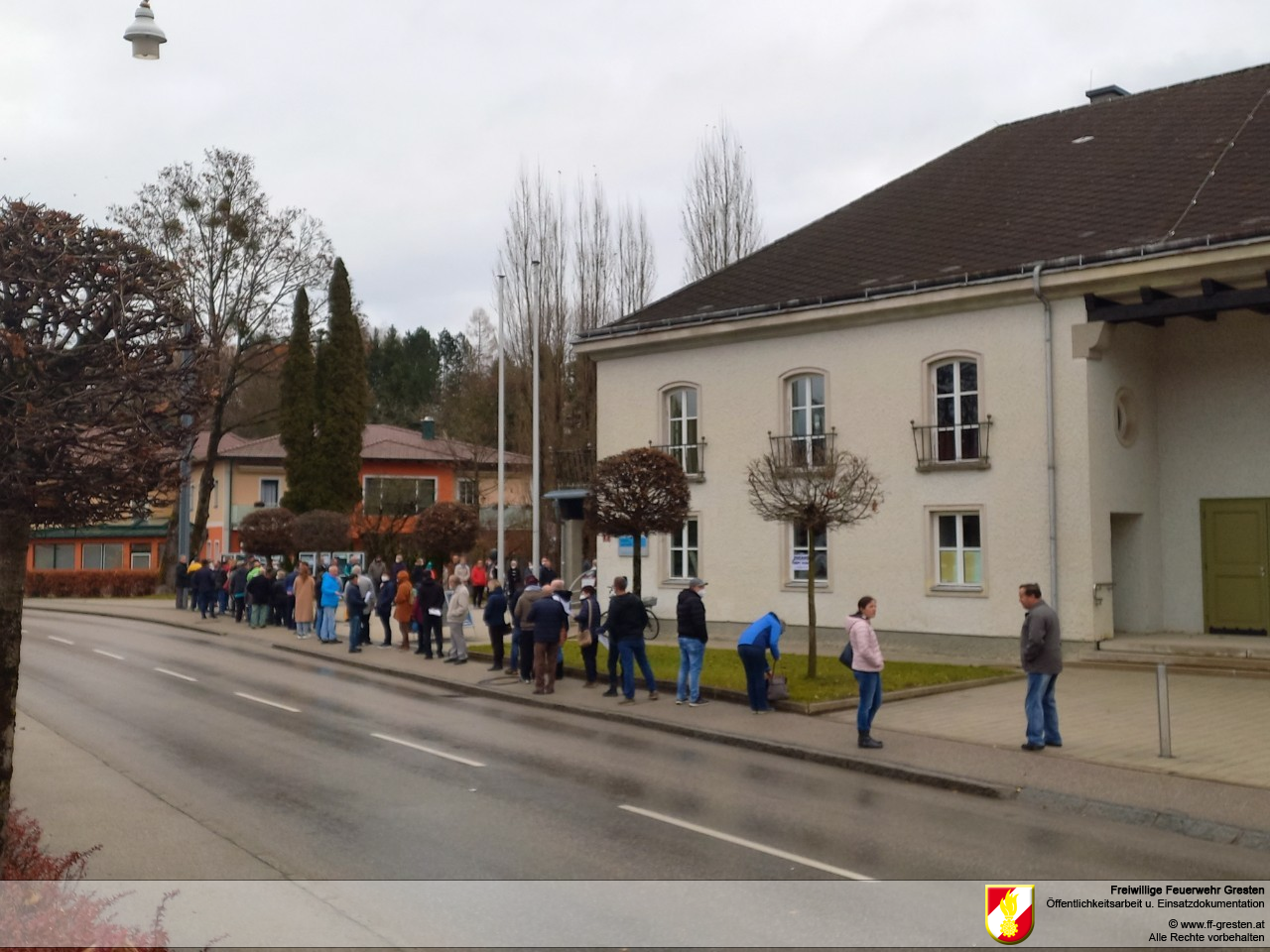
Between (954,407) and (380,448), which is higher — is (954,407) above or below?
below

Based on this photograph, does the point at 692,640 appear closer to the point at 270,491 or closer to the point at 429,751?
the point at 429,751

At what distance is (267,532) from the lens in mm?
37875

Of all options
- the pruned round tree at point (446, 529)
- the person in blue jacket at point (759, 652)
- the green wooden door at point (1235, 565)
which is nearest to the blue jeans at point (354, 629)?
the pruned round tree at point (446, 529)

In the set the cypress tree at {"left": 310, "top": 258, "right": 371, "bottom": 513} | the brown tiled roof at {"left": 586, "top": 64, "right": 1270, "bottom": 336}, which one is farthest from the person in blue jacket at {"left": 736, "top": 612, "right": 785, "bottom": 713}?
the cypress tree at {"left": 310, "top": 258, "right": 371, "bottom": 513}

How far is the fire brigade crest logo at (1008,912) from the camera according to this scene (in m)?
6.75

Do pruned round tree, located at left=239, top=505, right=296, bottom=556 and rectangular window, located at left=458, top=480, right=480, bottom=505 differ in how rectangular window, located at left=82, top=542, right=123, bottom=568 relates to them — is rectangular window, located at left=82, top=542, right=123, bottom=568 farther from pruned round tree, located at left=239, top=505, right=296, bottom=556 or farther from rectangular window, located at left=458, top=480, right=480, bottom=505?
pruned round tree, located at left=239, top=505, right=296, bottom=556

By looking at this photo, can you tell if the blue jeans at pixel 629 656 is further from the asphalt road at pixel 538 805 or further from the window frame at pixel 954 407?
the window frame at pixel 954 407

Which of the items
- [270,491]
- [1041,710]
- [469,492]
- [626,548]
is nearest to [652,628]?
[626,548]

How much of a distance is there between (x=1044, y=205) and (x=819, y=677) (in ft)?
36.3

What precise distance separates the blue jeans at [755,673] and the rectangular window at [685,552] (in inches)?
404

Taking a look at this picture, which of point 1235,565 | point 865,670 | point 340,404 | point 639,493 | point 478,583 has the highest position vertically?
point 340,404

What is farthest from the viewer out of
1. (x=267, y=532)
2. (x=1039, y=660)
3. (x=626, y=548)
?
(x=267, y=532)

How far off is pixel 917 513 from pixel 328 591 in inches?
487

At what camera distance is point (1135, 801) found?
1019cm
